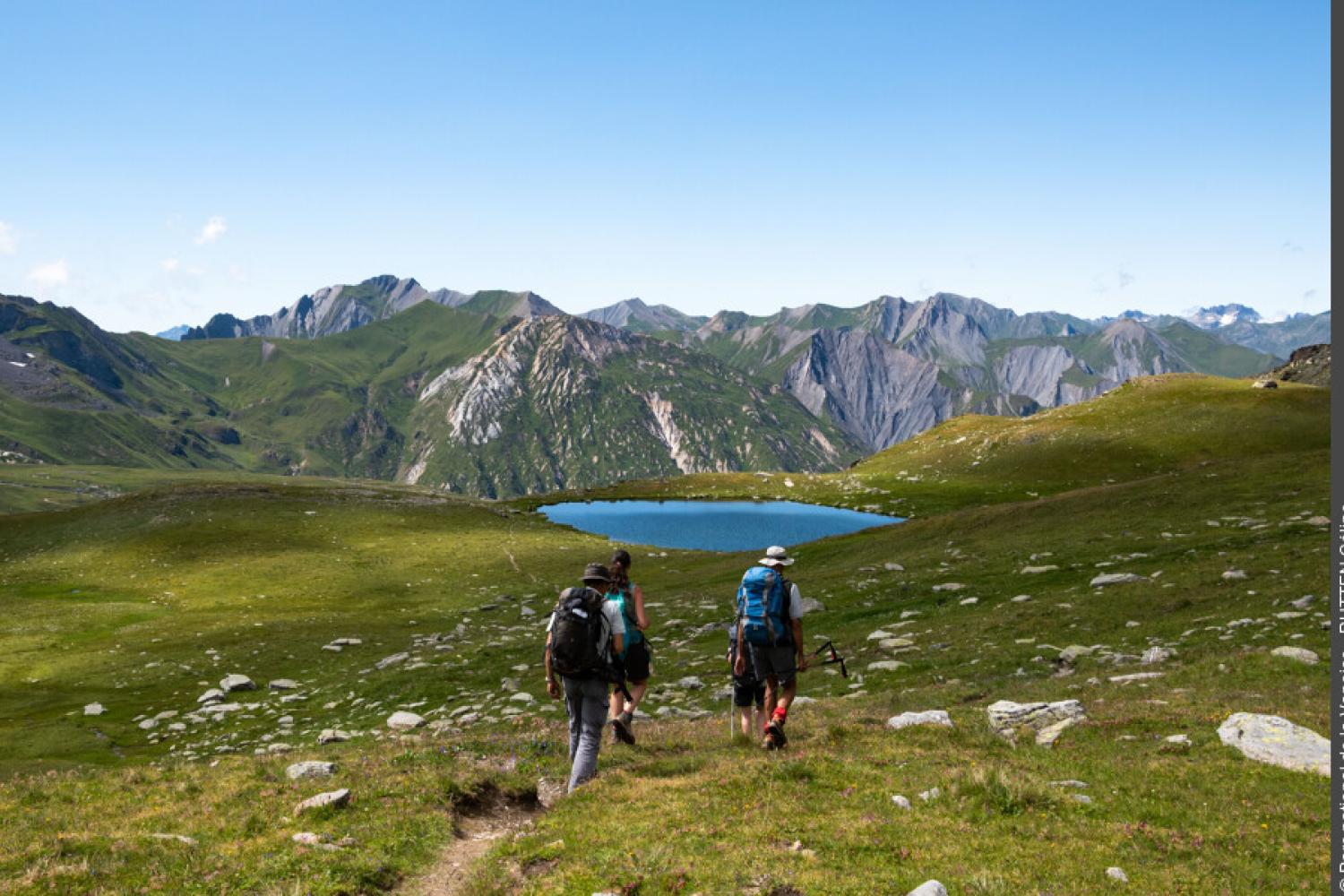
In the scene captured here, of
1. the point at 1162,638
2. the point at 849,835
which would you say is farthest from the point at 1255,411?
the point at 849,835

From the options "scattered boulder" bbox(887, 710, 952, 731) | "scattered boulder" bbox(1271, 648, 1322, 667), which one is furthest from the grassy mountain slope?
"scattered boulder" bbox(1271, 648, 1322, 667)

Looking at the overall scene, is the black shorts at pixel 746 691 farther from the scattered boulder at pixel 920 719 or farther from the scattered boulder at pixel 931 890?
the scattered boulder at pixel 931 890

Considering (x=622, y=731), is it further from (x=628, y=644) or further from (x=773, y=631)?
(x=773, y=631)

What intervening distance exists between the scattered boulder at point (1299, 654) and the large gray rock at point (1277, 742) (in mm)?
6789

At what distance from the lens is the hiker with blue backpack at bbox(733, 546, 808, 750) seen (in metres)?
16.8

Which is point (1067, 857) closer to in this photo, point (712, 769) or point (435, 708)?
point (712, 769)

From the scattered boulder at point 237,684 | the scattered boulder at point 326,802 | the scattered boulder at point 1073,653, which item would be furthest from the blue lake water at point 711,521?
the scattered boulder at point 326,802

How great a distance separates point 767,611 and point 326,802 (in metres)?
9.62

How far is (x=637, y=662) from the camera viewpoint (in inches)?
699

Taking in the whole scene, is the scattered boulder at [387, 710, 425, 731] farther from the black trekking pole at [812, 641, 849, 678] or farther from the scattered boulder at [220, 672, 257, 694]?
the black trekking pole at [812, 641, 849, 678]

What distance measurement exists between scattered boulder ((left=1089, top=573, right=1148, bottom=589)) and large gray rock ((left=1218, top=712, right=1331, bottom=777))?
18945 millimetres

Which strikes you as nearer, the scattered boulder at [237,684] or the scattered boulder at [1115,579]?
the scattered boulder at [1115,579]

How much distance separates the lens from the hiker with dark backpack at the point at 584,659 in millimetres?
15062

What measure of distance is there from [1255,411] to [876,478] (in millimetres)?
60883
